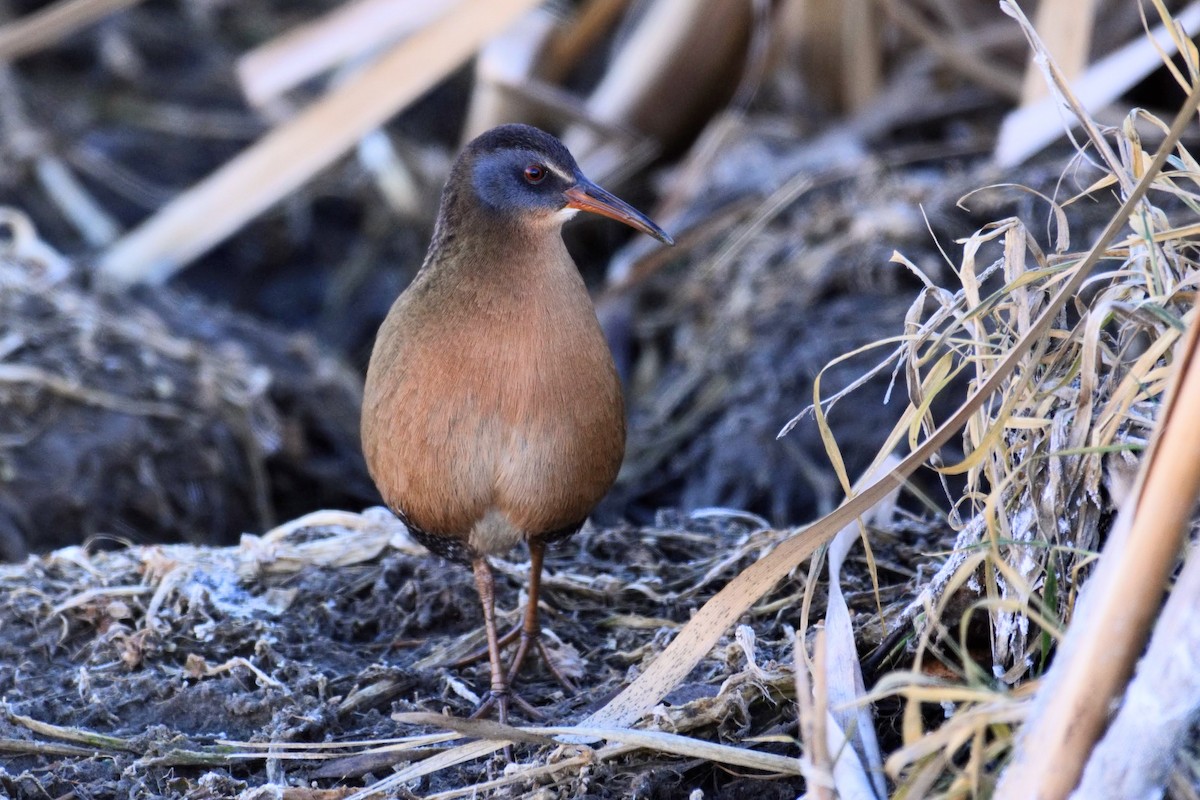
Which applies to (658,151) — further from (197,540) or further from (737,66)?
(197,540)

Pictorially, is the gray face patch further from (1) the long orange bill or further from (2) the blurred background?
(2) the blurred background

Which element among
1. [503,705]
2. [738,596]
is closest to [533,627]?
[503,705]

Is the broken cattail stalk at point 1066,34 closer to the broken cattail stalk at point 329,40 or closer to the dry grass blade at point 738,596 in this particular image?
the broken cattail stalk at point 329,40

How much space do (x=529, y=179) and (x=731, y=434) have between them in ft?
6.65

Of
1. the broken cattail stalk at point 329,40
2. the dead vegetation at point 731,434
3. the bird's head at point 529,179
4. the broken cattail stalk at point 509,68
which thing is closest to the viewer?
the dead vegetation at point 731,434

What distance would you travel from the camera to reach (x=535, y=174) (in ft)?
10.9

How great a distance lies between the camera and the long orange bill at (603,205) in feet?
11.0

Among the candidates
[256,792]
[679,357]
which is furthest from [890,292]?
[256,792]

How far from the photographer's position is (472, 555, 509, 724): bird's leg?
3.17 meters

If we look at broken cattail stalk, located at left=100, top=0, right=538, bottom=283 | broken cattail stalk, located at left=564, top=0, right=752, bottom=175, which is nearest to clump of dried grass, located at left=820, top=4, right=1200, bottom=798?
broken cattail stalk, located at left=100, top=0, right=538, bottom=283

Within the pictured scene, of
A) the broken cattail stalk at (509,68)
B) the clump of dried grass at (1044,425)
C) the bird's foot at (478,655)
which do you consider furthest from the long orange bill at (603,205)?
the broken cattail stalk at (509,68)

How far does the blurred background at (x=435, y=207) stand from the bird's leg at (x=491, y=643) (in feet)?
5.48

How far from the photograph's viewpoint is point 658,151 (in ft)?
22.5

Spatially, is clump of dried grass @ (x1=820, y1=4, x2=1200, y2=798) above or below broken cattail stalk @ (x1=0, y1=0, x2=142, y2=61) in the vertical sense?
below
